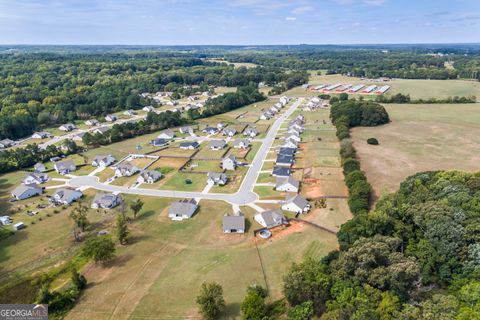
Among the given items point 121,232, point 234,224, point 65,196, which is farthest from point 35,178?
point 234,224

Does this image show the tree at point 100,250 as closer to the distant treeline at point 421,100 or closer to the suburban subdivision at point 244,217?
the suburban subdivision at point 244,217

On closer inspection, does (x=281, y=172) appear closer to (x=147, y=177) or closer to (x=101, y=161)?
(x=147, y=177)

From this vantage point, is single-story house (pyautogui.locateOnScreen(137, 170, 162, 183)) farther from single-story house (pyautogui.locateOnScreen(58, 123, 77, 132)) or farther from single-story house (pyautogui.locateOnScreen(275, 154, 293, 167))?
single-story house (pyautogui.locateOnScreen(58, 123, 77, 132))

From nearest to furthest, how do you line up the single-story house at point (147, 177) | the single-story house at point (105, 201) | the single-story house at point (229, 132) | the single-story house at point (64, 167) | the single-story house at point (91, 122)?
1. the single-story house at point (105, 201)
2. the single-story house at point (147, 177)
3. the single-story house at point (64, 167)
4. the single-story house at point (229, 132)
5. the single-story house at point (91, 122)

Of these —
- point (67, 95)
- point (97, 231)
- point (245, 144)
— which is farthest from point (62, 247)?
point (67, 95)

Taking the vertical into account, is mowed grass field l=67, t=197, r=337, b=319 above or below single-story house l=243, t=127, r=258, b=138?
below

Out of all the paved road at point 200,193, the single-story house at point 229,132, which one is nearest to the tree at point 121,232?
the paved road at point 200,193

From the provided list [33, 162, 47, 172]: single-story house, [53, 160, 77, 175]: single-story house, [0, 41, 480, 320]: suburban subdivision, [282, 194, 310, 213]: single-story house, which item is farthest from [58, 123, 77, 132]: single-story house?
[282, 194, 310, 213]: single-story house
